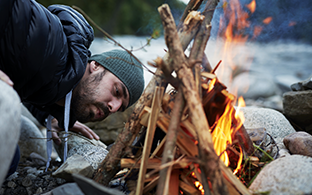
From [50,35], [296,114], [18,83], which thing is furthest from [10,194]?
[296,114]

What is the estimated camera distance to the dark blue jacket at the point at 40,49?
1.55 metres

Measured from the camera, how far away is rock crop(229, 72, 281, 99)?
497 cm

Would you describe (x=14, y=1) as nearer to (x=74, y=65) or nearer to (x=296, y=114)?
Result: (x=74, y=65)

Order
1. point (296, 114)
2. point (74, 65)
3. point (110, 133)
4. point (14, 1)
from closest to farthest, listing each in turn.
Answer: point (14, 1)
point (74, 65)
point (296, 114)
point (110, 133)

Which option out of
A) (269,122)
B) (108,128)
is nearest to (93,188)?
(269,122)

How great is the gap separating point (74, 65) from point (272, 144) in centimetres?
185

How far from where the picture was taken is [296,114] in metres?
2.47

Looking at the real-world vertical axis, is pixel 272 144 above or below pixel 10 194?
above

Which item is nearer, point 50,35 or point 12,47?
point 12,47

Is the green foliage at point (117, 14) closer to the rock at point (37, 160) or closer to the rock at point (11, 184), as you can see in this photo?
the rock at point (37, 160)

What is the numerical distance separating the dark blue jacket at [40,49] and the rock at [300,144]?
6.25 feet

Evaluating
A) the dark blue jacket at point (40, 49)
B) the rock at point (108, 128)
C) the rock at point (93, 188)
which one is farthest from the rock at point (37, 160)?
the rock at point (93, 188)

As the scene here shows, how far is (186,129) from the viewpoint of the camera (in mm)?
1232

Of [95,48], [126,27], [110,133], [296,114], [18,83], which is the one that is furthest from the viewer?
[95,48]
